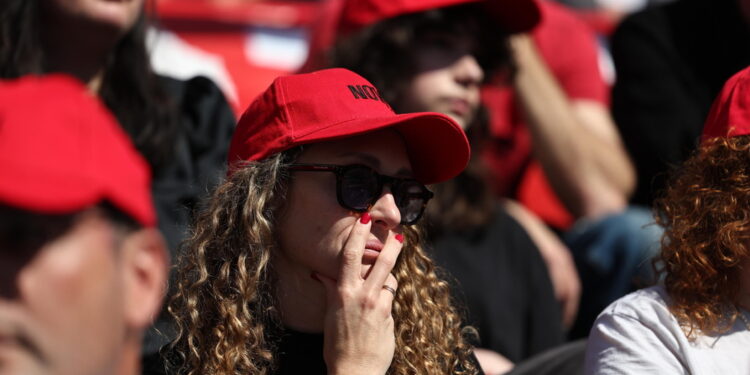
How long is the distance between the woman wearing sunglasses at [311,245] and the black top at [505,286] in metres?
1.04

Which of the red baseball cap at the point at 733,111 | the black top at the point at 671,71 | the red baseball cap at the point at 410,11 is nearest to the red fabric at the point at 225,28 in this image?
the red baseball cap at the point at 410,11

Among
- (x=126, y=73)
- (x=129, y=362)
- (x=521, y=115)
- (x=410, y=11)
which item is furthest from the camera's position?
(x=521, y=115)

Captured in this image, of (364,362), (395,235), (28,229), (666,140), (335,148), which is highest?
(28,229)

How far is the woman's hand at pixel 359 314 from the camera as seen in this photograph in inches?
77.7

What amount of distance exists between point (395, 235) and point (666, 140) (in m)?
1.85

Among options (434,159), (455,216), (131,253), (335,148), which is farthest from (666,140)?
(131,253)

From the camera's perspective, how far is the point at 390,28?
3.34 meters

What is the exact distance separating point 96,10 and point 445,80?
1085 millimetres

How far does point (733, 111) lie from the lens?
2209mm

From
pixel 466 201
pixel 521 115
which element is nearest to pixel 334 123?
pixel 466 201

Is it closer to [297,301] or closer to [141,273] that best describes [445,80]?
[297,301]

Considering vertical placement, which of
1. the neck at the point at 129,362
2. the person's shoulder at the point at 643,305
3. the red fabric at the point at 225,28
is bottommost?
the red fabric at the point at 225,28

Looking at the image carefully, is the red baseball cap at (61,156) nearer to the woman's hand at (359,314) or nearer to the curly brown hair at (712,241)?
the woman's hand at (359,314)

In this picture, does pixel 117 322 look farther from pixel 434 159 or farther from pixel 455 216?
pixel 455 216
